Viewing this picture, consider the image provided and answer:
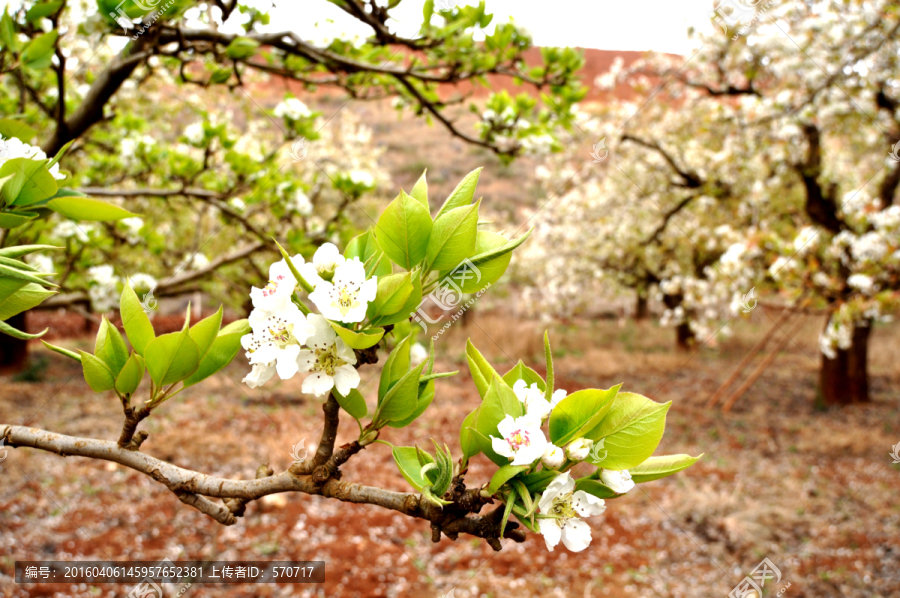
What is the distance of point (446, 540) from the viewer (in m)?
4.36

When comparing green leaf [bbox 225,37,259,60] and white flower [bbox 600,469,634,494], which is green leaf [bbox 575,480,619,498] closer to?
white flower [bbox 600,469,634,494]

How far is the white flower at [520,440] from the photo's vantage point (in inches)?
27.5

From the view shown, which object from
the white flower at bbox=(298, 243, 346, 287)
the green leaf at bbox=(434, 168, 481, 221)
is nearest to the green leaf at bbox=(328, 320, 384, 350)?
the white flower at bbox=(298, 243, 346, 287)

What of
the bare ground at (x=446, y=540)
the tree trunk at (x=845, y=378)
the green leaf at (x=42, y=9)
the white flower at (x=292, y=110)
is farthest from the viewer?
the tree trunk at (x=845, y=378)

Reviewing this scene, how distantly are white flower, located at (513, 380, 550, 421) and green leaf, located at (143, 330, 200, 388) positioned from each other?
42 centimetres

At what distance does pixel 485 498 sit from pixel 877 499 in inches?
230

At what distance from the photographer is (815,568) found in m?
4.03

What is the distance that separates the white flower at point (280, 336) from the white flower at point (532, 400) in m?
0.28

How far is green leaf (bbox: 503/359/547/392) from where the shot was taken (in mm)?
831

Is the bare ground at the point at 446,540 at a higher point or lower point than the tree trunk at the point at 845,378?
lower

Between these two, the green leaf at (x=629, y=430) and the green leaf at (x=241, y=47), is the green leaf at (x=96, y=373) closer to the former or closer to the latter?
the green leaf at (x=629, y=430)

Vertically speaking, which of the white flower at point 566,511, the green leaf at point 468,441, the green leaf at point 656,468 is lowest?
the white flower at point 566,511

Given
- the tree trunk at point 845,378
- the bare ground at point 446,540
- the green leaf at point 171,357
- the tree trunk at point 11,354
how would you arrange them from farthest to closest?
the tree trunk at point 11,354 → the tree trunk at point 845,378 → the bare ground at point 446,540 → the green leaf at point 171,357

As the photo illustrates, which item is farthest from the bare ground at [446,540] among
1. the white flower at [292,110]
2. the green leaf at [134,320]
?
the green leaf at [134,320]
